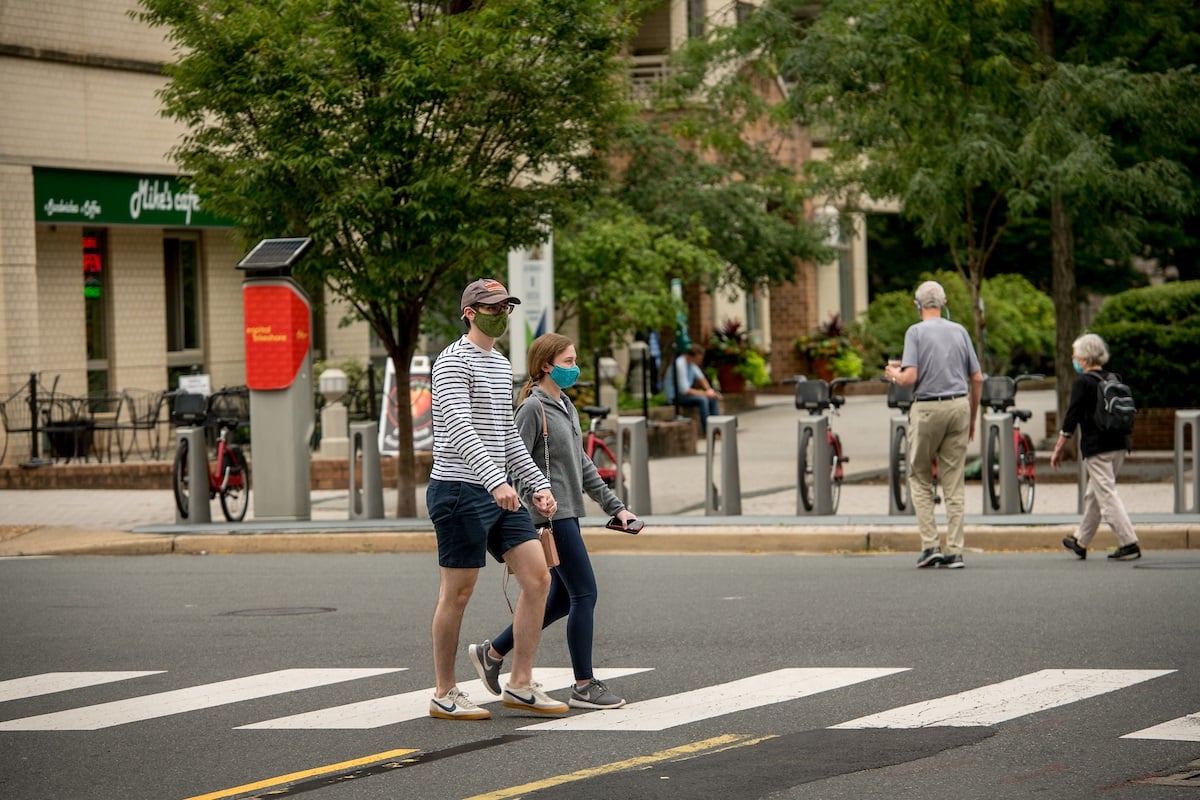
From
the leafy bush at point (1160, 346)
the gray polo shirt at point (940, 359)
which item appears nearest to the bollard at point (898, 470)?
the gray polo shirt at point (940, 359)

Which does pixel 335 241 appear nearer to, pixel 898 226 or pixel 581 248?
pixel 581 248

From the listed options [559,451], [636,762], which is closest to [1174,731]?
[636,762]

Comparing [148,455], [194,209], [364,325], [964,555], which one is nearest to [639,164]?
[364,325]

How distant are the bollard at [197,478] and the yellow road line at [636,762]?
1005 centimetres

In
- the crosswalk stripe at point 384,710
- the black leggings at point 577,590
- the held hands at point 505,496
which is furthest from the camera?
the black leggings at point 577,590

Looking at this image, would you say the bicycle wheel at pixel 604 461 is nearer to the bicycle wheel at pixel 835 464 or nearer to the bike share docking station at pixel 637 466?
the bike share docking station at pixel 637 466

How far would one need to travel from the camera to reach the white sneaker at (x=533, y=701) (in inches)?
311

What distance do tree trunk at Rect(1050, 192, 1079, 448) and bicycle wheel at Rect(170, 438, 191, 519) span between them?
32.4ft

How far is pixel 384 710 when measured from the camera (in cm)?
809

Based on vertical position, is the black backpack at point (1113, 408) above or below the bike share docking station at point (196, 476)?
above

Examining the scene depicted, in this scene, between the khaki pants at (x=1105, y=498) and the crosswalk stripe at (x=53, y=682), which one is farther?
the khaki pants at (x=1105, y=498)

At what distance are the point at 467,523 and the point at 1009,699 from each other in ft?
8.19

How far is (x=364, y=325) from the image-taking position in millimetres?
28750

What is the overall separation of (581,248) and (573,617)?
1803 centimetres
